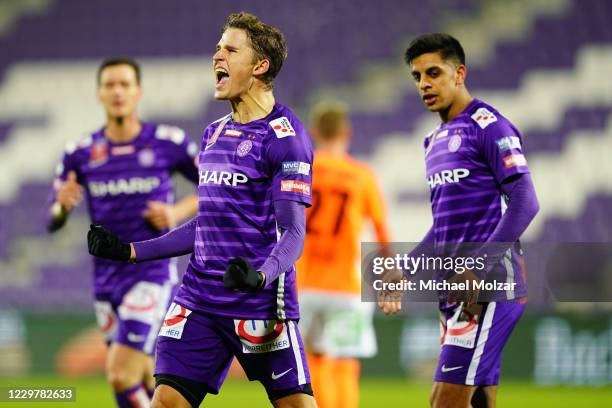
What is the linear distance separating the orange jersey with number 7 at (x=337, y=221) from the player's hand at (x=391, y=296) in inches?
123

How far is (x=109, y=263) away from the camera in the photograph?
656 centimetres

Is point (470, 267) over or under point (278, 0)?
under

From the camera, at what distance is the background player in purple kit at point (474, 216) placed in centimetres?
464

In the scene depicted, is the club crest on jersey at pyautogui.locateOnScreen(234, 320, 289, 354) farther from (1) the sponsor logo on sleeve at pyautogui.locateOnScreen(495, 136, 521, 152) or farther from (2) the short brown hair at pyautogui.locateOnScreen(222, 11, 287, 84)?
(1) the sponsor logo on sleeve at pyautogui.locateOnScreen(495, 136, 521, 152)

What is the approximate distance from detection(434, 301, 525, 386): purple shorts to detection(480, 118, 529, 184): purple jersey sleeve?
0.63m

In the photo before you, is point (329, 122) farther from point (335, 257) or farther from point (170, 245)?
point (170, 245)

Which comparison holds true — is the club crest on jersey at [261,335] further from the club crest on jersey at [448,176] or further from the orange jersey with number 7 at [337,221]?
the orange jersey with number 7 at [337,221]

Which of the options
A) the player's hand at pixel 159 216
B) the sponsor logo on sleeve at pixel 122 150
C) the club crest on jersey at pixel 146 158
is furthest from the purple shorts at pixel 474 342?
the sponsor logo on sleeve at pixel 122 150

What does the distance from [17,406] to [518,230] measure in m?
3.90

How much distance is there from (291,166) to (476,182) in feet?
3.53

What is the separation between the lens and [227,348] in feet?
14.1

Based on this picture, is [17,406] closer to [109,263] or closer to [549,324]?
[109,263]

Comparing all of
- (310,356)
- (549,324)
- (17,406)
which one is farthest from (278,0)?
(17,406)

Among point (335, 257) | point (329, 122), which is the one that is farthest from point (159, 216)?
point (329, 122)
